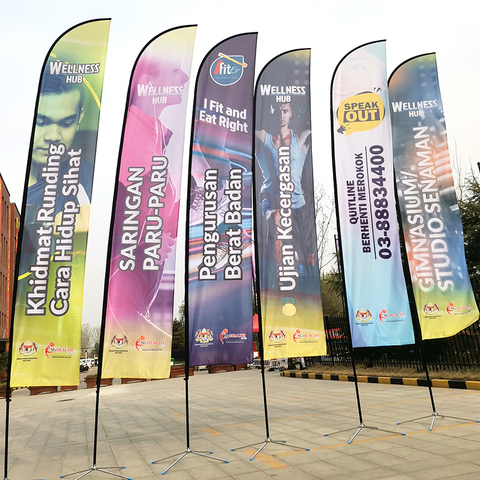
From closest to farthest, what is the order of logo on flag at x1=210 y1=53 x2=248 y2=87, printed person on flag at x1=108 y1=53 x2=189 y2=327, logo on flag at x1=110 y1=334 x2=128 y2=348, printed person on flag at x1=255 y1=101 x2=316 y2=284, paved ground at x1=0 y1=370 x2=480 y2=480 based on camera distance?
1. paved ground at x1=0 y1=370 x2=480 y2=480
2. logo on flag at x1=110 y1=334 x2=128 y2=348
3. printed person on flag at x1=108 y1=53 x2=189 y2=327
4. printed person on flag at x1=255 y1=101 x2=316 y2=284
5. logo on flag at x1=210 y1=53 x2=248 y2=87

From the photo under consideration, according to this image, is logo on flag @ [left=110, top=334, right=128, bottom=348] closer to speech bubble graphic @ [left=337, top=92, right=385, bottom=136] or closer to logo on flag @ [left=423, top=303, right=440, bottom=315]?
logo on flag @ [left=423, top=303, right=440, bottom=315]

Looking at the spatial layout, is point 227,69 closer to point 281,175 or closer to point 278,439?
point 281,175

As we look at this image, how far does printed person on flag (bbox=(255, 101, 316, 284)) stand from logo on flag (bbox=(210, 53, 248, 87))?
0.83 meters

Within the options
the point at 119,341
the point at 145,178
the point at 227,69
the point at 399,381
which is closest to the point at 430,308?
the point at 119,341

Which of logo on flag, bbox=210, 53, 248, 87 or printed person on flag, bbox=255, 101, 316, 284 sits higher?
logo on flag, bbox=210, 53, 248, 87

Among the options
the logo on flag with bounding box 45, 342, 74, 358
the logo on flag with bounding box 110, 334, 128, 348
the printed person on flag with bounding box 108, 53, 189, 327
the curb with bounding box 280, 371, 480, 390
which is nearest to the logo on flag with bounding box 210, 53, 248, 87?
the printed person on flag with bounding box 108, 53, 189, 327

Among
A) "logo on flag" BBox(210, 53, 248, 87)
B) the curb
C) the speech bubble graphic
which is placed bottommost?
the curb

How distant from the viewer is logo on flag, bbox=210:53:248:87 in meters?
7.59

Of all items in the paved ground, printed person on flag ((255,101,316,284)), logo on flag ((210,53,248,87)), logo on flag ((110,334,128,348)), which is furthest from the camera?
logo on flag ((210,53,248,87))

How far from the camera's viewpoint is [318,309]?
23.3 ft

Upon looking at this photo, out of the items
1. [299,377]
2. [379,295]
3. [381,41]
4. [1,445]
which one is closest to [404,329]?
[379,295]

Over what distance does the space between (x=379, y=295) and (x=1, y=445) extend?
7.37 metres

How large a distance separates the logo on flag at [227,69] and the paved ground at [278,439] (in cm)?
585

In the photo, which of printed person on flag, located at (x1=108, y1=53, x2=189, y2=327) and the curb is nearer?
printed person on flag, located at (x1=108, y1=53, x2=189, y2=327)
